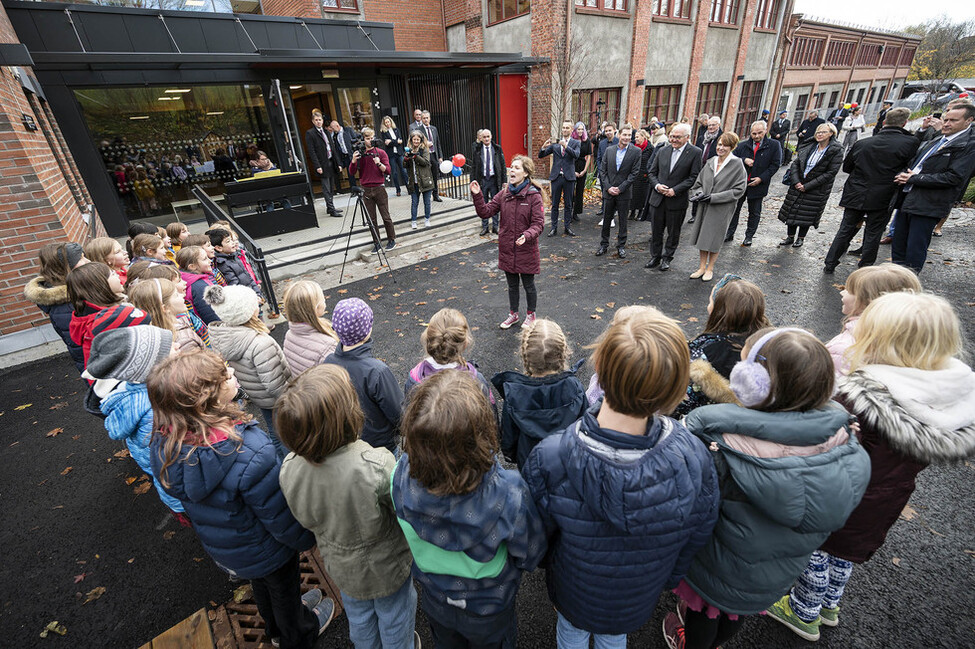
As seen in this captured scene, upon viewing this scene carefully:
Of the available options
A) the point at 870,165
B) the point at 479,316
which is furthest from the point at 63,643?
the point at 870,165

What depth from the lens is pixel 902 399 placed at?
4.83ft

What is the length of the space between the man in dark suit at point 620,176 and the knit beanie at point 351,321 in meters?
5.94

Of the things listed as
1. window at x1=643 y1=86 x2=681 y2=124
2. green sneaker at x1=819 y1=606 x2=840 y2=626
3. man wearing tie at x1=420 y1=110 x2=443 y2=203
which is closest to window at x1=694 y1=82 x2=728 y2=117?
window at x1=643 y1=86 x2=681 y2=124

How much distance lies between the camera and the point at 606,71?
539 inches

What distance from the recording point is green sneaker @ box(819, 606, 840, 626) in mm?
2043

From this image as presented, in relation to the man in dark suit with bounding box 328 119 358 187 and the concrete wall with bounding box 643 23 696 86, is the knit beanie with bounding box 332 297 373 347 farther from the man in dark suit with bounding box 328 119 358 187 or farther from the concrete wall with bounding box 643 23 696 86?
the concrete wall with bounding box 643 23 696 86

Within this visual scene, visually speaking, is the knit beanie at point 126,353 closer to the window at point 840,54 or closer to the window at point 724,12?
the window at point 724,12

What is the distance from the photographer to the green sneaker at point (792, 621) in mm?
1999

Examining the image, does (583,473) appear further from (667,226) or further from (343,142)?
(343,142)

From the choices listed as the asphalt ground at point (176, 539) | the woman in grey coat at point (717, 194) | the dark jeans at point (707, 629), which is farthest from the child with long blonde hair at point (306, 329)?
the woman in grey coat at point (717, 194)

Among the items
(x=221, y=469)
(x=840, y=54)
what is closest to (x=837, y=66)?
(x=840, y=54)

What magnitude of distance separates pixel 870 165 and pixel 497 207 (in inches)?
196

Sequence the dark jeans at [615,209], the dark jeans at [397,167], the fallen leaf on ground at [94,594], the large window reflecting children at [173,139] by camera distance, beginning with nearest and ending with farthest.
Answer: the fallen leaf on ground at [94,594] < the dark jeans at [615,209] < the large window reflecting children at [173,139] < the dark jeans at [397,167]

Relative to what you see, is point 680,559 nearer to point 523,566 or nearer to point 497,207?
point 523,566
